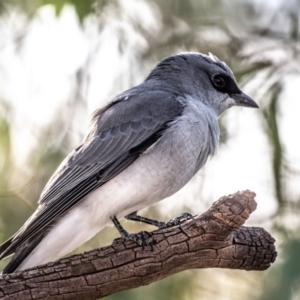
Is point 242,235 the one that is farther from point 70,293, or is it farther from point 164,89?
→ point 164,89

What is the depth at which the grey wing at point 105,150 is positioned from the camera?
6.44 metres

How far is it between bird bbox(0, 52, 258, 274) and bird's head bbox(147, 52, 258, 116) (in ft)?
1.12

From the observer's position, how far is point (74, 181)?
661 cm

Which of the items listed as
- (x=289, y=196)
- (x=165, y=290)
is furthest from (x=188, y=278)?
(x=289, y=196)

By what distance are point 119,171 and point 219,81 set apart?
1472mm

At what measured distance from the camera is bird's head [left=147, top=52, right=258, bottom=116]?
7484 mm

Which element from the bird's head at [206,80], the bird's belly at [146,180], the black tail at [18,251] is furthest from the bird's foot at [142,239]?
the bird's head at [206,80]

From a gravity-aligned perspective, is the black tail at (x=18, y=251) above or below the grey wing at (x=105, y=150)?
below

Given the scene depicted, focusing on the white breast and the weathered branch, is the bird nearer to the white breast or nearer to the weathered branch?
the white breast

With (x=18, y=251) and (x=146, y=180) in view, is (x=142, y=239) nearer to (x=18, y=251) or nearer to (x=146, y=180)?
(x=146, y=180)

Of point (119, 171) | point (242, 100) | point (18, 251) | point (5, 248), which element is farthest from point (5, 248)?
point (242, 100)

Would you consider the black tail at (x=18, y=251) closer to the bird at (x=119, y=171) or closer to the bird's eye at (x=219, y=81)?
the bird at (x=119, y=171)

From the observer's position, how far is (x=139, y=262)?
5.95 m

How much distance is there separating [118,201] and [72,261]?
743mm
